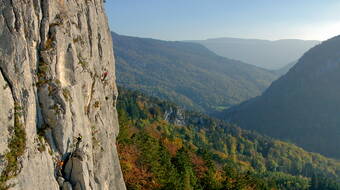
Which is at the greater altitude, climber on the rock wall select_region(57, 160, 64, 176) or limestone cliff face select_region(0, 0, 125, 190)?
limestone cliff face select_region(0, 0, 125, 190)

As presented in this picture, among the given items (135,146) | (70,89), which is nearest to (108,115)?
(70,89)

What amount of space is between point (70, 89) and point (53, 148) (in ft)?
15.8

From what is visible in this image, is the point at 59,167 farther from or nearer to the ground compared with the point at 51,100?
nearer to the ground

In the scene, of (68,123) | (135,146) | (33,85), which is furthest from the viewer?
(135,146)

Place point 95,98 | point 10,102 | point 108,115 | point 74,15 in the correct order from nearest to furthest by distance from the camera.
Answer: point 10,102 → point 74,15 → point 95,98 → point 108,115

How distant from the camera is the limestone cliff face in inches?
834

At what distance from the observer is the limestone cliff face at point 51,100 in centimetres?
2117

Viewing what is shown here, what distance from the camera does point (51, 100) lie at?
24562mm

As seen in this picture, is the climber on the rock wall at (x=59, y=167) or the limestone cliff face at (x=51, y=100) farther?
the climber on the rock wall at (x=59, y=167)

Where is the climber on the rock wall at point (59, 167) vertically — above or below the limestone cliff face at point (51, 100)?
below

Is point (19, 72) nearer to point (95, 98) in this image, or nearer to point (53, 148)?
point (53, 148)

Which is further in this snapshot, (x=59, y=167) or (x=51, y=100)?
(x=59, y=167)

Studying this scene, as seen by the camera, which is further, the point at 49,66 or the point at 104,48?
the point at 104,48

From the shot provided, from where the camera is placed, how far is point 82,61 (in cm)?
2966
